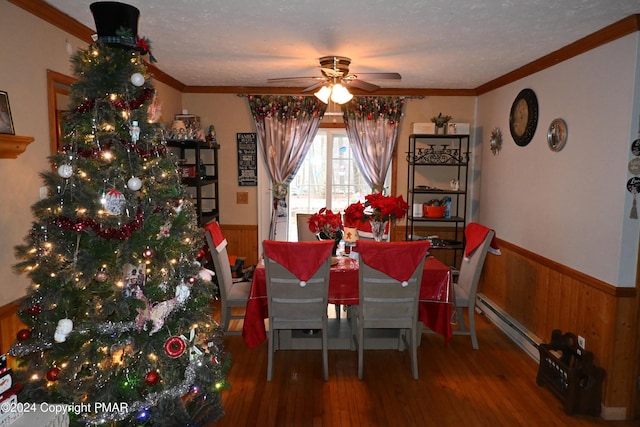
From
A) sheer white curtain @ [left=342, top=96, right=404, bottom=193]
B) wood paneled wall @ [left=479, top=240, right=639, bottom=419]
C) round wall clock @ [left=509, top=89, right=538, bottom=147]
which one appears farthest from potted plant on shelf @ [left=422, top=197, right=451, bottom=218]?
round wall clock @ [left=509, top=89, right=538, bottom=147]

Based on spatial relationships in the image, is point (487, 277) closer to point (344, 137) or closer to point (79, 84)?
point (344, 137)

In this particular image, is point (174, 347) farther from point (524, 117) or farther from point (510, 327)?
point (524, 117)

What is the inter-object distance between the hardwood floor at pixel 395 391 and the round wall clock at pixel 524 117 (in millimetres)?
1933

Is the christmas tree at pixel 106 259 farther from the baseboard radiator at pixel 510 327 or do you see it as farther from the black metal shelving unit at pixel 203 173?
the baseboard radiator at pixel 510 327

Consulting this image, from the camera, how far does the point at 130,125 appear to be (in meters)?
2.12

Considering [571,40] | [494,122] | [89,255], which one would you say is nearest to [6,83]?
[89,255]

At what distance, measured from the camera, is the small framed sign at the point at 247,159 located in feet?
18.1

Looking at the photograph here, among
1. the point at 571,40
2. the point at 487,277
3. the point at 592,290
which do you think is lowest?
the point at 487,277

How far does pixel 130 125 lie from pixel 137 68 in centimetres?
28

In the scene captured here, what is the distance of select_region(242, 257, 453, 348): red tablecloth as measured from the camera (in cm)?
350

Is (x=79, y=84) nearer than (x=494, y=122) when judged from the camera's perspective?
Yes

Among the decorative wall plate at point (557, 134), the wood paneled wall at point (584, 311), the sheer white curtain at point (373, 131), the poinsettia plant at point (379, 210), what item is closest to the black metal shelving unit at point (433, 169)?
the sheer white curtain at point (373, 131)

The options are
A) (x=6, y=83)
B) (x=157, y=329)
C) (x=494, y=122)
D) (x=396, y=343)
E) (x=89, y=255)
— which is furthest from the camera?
(x=494, y=122)

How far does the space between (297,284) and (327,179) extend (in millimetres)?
2625
